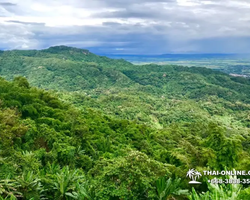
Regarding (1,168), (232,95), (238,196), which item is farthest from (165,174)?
(232,95)

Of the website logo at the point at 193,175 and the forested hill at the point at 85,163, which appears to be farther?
the website logo at the point at 193,175

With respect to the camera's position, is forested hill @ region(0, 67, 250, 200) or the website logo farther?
the website logo

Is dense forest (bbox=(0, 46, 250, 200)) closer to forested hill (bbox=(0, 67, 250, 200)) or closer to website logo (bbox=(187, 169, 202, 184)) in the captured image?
forested hill (bbox=(0, 67, 250, 200))

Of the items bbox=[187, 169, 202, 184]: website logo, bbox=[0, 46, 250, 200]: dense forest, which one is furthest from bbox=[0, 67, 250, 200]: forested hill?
bbox=[187, 169, 202, 184]: website logo

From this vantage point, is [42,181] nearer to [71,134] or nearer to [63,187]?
[63,187]

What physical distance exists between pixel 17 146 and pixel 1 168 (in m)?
7.93

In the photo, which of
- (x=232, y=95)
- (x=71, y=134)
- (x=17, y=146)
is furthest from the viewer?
(x=232, y=95)

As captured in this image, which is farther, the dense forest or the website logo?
the website logo

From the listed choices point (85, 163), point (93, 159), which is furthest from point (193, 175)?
point (93, 159)

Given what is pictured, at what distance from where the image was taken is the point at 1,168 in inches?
527

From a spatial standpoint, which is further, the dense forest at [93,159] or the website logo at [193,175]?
the website logo at [193,175]

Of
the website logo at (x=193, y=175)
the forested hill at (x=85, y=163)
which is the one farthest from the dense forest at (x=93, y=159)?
the website logo at (x=193, y=175)

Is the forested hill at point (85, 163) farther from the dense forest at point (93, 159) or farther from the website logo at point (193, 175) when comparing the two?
the website logo at point (193, 175)

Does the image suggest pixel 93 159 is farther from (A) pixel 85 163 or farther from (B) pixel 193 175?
(B) pixel 193 175
